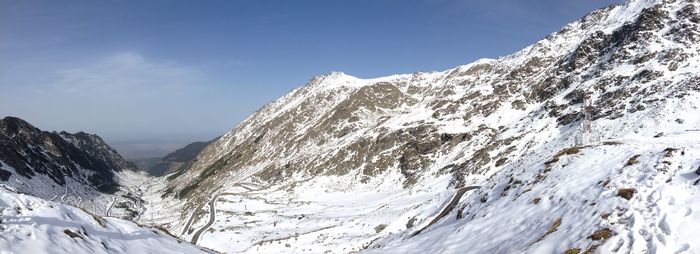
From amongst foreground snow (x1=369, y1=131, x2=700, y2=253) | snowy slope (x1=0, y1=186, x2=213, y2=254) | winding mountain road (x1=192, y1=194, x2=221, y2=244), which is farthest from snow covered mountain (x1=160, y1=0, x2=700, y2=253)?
snowy slope (x1=0, y1=186, x2=213, y2=254)

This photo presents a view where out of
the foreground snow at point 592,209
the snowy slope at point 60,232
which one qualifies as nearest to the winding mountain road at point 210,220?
the snowy slope at point 60,232

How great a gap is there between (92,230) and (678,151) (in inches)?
1078

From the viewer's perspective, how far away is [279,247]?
2421 inches

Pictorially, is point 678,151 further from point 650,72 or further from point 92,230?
point 650,72

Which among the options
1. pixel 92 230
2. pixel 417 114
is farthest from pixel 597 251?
pixel 417 114

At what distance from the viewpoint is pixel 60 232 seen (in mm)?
17328

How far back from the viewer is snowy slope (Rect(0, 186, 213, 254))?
51.3ft

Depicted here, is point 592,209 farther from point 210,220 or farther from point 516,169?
point 210,220

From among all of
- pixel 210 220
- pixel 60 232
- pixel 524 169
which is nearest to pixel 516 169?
pixel 524 169

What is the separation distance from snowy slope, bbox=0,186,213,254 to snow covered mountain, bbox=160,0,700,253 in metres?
14.5

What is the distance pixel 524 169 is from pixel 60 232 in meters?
27.5

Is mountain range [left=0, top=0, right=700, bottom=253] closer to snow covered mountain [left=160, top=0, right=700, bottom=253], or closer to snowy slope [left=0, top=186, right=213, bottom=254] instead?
snow covered mountain [left=160, top=0, right=700, bottom=253]

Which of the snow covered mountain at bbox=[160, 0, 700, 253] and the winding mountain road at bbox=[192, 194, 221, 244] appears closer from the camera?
the snow covered mountain at bbox=[160, 0, 700, 253]

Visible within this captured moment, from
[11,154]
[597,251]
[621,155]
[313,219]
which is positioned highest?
[11,154]
